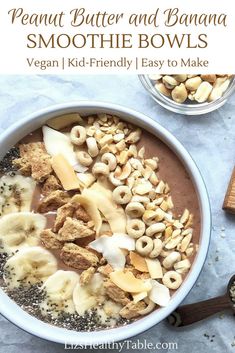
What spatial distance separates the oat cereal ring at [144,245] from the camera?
4.29ft

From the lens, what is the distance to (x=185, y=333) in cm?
140

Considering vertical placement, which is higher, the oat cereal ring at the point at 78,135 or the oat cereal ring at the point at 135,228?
the oat cereal ring at the point at 78,135

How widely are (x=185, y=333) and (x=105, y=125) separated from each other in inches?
19.9

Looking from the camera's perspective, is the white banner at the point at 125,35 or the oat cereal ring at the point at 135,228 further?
the white banner at the point at 125,35

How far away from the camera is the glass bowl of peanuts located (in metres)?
1.39

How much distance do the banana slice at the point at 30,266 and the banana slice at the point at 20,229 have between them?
0.02m

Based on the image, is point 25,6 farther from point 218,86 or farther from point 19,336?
point 19,336

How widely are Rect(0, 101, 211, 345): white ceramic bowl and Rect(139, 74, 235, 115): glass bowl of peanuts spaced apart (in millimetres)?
110

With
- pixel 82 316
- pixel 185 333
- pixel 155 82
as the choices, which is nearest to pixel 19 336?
pixel 82 316

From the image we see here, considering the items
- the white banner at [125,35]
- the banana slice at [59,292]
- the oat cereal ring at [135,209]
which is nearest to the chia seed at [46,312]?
the banana slice at [59,292]

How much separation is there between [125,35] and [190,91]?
0.68ft

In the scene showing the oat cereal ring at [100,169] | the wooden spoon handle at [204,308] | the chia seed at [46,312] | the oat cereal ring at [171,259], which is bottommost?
the chia seed at [46,312]

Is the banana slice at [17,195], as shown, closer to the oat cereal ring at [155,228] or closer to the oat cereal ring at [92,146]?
the oat cereal ring at [92,146]

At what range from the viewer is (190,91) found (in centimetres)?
140
